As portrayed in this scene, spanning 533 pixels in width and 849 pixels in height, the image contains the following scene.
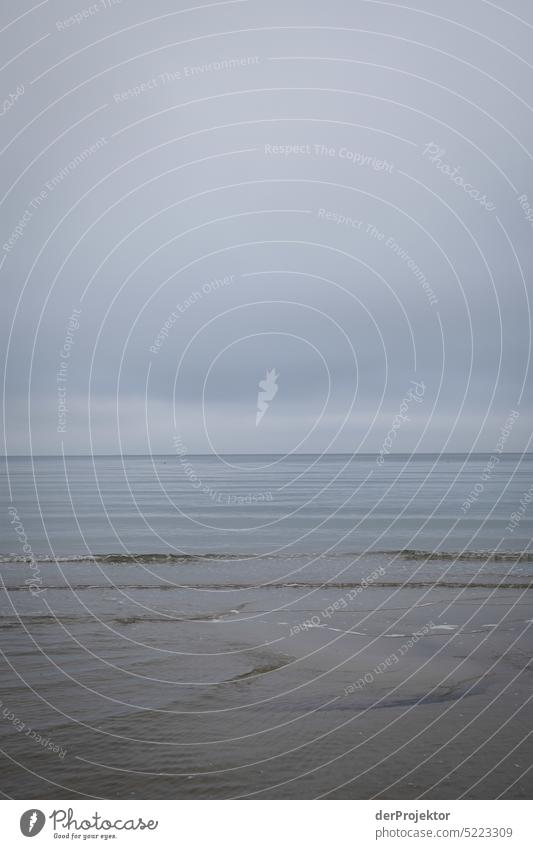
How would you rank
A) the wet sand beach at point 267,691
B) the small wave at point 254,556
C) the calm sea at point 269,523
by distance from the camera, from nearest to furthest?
1. the wet sand beach at point 267,691
2. the small wave at point 254,556
3. the calm sea at point 269,523

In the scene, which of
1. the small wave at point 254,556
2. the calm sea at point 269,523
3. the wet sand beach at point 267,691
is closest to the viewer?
the wet sand beach at point 267,691

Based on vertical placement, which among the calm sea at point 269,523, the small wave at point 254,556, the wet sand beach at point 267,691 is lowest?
the wet sand beach at point 267,691

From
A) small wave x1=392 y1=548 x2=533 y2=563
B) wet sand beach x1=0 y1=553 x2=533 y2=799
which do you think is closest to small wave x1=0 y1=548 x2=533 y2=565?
small wave x1=392 y1=548 x2=533 y2=563

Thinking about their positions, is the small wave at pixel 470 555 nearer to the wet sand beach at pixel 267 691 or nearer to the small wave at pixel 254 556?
the small wave at pixel 254 556

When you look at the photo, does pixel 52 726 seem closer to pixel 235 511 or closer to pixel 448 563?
pixel 448 563

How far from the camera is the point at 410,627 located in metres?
15.9

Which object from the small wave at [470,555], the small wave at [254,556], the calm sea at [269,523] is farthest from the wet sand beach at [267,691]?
the calm sea at [269,523]

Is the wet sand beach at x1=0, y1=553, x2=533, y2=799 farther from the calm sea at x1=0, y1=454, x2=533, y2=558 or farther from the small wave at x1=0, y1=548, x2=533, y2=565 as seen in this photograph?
the calm sea at x1=0, y1=454, x2=533, y2=558

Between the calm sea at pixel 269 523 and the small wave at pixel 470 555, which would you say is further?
the calm sea at pixel 269 523

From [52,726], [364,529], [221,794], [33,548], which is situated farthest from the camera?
[364,529]

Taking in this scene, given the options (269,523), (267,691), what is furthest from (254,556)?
(267,691)

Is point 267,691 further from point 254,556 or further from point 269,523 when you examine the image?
point 269,523

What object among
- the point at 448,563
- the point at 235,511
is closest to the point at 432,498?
the point at 235,511

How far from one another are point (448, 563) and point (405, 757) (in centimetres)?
1866
